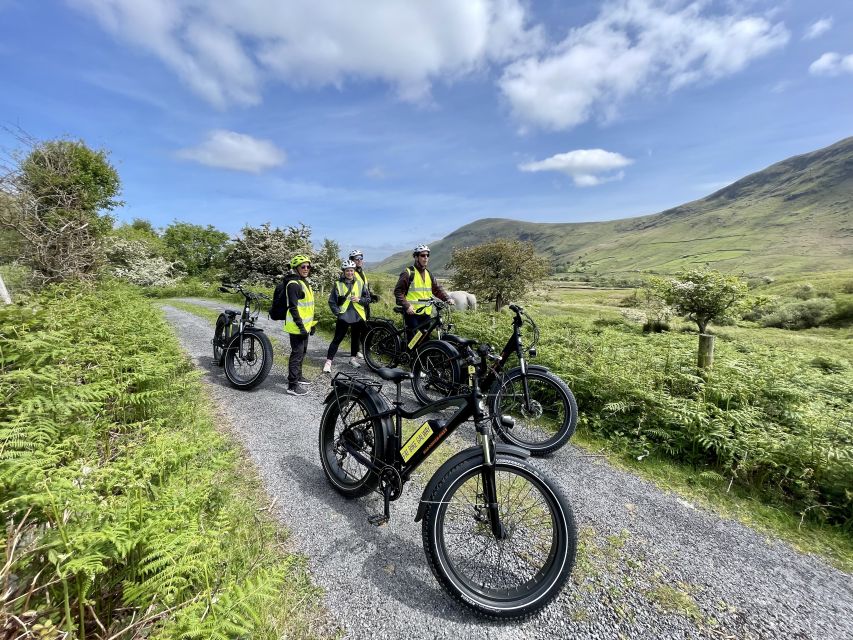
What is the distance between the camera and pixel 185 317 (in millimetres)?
14852

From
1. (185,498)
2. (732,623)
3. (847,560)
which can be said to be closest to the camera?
(185,498)

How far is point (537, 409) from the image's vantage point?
473 cm

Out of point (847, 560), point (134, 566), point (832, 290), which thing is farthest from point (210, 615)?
point (832, 290)

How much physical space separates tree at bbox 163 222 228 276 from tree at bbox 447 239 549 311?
34.5 meters

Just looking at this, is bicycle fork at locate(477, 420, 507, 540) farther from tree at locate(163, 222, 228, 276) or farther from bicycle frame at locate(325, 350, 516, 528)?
tree at locate(163, 222, 228, 276)

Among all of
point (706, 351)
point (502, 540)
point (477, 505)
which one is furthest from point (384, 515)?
point (706, 351)

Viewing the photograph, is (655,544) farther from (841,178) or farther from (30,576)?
(841,178)

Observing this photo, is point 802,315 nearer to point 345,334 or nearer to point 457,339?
point 457,339

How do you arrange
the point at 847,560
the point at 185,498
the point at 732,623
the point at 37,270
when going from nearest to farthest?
the point at 185,498
the point at 732,623
the point at 847,560
the point at 37,270

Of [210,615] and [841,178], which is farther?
[841,178]

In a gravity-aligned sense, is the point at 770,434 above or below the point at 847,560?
above

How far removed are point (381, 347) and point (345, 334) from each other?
86cm

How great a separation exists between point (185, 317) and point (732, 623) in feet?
57.4

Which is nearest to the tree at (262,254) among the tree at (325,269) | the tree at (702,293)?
the tree at (325,269)
